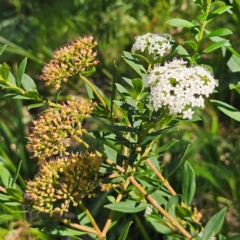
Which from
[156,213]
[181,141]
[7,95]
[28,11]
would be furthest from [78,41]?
[28,11]

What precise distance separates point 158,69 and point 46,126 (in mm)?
189

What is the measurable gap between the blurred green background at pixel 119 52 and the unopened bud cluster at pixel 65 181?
847 mm

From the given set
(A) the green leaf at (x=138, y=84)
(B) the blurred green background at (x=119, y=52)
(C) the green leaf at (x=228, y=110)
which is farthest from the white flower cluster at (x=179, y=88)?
(B) the blurred green background at (x=119, y=52)

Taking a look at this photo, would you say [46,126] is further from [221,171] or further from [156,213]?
[221,171]

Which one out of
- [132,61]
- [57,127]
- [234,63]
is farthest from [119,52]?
[57,127]

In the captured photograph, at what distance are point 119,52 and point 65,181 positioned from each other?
2.05 meters

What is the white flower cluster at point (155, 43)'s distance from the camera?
2.63 ft

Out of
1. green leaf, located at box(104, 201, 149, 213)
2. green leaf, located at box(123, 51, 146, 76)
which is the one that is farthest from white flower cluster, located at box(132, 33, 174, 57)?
green leaf, located at box(104, 201, 149, 213)

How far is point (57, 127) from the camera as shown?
73 cm

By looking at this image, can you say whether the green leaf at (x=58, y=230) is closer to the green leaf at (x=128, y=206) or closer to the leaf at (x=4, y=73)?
the green leaf at (x=128, y=206)

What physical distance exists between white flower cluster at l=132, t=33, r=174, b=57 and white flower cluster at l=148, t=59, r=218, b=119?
0.09m

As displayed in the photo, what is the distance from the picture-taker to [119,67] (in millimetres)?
2693

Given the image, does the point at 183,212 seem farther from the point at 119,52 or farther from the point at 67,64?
the point at 119,52

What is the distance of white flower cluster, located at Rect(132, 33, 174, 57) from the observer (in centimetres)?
80
